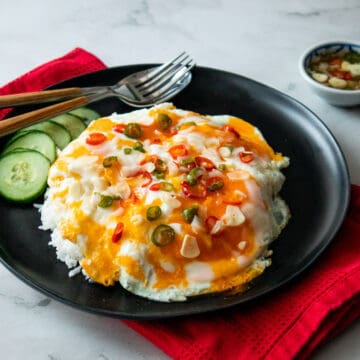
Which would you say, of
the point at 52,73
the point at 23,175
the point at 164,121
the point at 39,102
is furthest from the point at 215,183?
the point at 52,73

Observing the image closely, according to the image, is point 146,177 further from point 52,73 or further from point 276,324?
point 52,73

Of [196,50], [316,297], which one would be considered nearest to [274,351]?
[316,297]

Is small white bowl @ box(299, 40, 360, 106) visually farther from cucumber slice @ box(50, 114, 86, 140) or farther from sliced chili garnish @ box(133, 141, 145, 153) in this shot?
cucumber slice @ box(50, 114, 86, 140)

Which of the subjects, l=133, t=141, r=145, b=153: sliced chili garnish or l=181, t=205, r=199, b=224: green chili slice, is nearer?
l=181, t=205, r=199, b=224: green chili slice

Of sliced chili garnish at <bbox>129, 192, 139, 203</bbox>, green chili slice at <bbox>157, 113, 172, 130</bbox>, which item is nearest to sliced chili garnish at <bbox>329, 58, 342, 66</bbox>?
green chili slice at <bbox>157, 113, 172, 130</bbox>

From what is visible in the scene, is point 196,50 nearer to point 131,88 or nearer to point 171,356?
point 131,88
